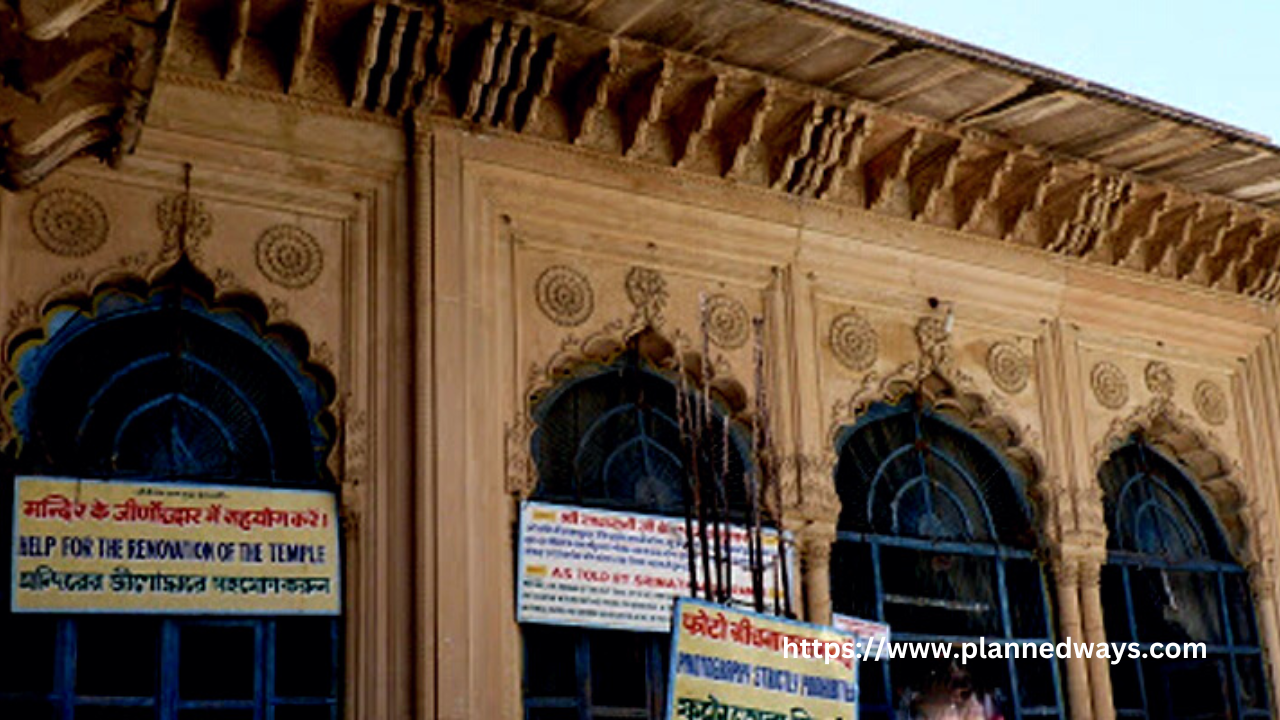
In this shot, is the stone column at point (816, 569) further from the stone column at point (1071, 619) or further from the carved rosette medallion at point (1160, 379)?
the carved rosette medallion at point (1160, 379)

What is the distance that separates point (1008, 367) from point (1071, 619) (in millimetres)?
1512

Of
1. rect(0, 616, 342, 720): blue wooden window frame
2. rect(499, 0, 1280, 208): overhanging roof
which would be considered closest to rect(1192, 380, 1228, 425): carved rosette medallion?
rect(499, 0, 1280, 208): overhanging roof

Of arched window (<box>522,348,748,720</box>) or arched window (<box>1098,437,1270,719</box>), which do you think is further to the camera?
arched window (<box>1098,437,1270,719</box>)

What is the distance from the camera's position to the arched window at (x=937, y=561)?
31.1 feet

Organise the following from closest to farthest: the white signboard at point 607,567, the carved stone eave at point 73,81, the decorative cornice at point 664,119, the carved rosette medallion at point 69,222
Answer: the carved stone eave at point 73,81, the carved rosette medallion at point 69,222, the decorative cornice at point 664,119, the white signboard at point 607,567

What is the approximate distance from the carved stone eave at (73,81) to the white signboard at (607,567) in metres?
2.80

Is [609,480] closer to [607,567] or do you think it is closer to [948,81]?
[607,567]

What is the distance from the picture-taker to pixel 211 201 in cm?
809

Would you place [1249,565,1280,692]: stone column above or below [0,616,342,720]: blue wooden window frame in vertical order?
above

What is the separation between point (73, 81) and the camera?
6.47 m

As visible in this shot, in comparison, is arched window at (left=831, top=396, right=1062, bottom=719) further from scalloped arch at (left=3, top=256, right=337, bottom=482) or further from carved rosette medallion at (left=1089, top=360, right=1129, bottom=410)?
scalloped arch at (left=3, top=256, right=337, bottom=482)

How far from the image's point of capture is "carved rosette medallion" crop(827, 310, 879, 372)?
9.68m

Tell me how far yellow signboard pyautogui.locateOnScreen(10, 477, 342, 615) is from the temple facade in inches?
4.0

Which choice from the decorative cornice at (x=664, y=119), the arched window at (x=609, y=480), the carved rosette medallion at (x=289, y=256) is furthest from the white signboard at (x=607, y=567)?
the decorative cornice at (x=664, y=119)
